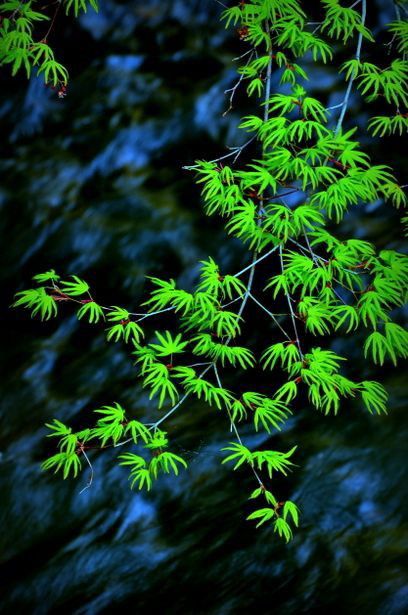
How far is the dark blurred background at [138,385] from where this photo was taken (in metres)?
3.11

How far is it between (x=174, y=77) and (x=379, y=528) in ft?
11.2

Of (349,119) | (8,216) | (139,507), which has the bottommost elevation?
(139,507)

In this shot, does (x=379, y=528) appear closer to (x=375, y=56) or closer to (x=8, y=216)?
(x=375, y=56)

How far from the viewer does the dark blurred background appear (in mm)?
3107

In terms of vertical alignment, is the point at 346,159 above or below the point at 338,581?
above

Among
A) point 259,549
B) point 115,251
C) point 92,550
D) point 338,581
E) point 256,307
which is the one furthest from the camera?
point 115,251

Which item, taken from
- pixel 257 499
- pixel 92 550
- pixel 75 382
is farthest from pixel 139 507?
pixel 75 382

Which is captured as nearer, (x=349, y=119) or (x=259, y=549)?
(x=259, y=549)

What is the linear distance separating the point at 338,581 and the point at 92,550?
130 centimetres

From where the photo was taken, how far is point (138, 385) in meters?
4.16

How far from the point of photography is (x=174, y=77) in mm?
4812

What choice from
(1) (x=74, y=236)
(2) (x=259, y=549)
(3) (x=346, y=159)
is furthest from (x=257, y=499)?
(1) (x=74, y=236)

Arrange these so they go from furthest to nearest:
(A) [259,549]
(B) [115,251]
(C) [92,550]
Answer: (B) [115,251]
(C) [92,550]
(A) [259,549]

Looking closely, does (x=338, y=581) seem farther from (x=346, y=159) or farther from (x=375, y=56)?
(x=375, y=56)
